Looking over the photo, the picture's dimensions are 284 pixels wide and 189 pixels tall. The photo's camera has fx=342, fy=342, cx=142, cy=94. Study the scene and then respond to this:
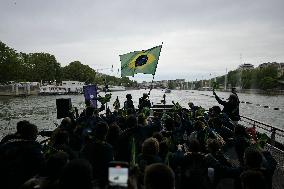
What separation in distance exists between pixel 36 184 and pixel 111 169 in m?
1.03

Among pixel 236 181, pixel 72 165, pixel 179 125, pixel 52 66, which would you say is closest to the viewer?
pixel 72 165

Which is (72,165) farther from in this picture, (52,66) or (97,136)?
(52,66)

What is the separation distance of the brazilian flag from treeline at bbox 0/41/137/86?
71.6 m

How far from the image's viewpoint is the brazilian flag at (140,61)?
16.0 meters

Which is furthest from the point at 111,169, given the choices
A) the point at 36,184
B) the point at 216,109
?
the point at 216,109

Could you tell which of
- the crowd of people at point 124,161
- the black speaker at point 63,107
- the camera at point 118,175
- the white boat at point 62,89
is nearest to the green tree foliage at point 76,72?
the white boat at point 62,89

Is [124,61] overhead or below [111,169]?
overhead

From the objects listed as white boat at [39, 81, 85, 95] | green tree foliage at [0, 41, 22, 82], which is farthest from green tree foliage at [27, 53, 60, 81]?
green tree foliage at [0, 41, 22, 82]

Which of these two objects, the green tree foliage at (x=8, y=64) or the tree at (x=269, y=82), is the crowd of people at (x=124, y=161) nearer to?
the green tree foliage at (x=8, y=64)

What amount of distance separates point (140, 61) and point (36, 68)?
144426mm

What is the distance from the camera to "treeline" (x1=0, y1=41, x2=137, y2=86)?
120 m

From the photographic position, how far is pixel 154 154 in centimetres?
510

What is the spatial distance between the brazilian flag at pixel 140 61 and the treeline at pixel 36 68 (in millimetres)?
71560

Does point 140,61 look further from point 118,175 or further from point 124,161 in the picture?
point 118,175
